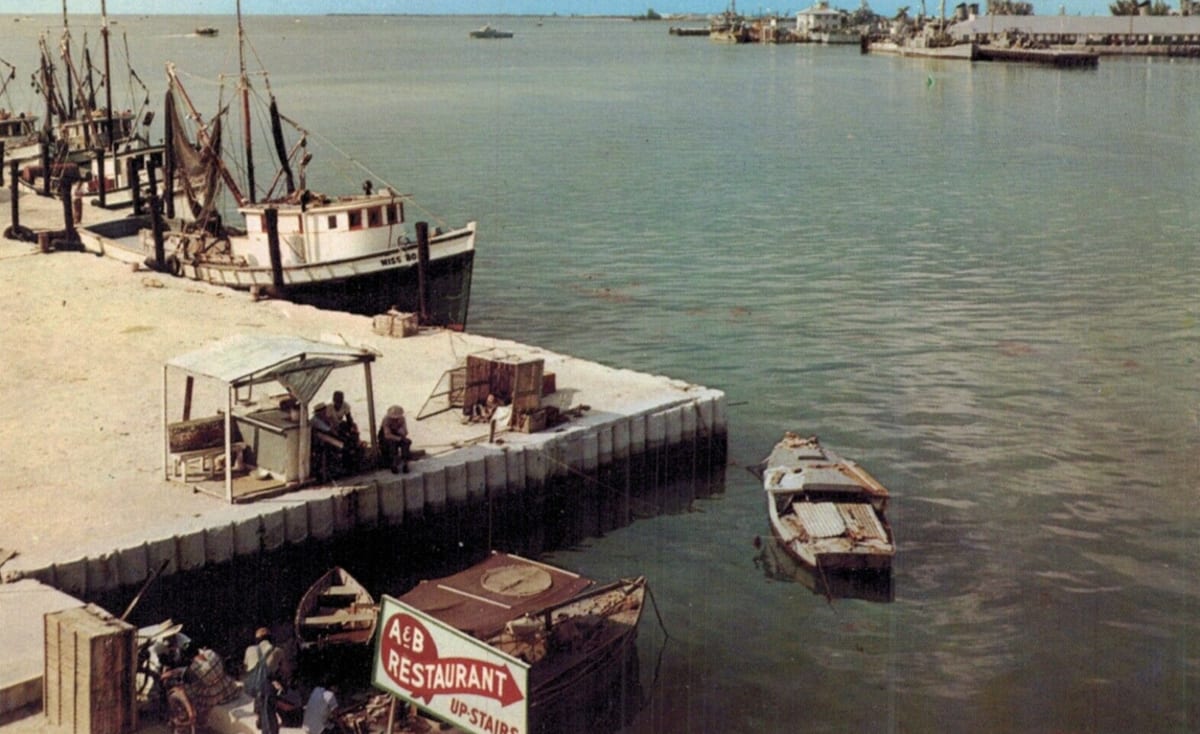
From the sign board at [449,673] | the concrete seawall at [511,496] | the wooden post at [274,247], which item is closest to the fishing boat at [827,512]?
the concrete seawall at [511,496]

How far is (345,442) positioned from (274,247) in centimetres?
1728

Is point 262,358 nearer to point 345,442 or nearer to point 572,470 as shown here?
point 345,442

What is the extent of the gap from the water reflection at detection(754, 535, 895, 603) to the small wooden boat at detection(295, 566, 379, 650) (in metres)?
8.07

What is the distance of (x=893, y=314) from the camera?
44625mm

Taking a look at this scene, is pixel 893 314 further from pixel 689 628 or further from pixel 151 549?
pixel 151 549

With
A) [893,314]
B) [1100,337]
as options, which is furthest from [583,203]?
[1100,337]

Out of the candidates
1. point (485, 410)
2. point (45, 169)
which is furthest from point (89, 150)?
point (485, 410)

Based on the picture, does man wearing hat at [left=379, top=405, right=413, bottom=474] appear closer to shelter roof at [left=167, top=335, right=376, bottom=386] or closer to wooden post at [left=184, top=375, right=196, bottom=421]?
shelter roof at [left=167, top=335, right=376, bottom=386]

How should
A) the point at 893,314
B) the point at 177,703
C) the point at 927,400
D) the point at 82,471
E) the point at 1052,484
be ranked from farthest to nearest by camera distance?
the point at 893,314
the point at 927,400
the point at 1052,484
the point at 82,471
the point at 177,703

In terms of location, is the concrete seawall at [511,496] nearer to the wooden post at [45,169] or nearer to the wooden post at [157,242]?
the wooden post at [157,242]

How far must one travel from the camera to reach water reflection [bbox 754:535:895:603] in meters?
23.6

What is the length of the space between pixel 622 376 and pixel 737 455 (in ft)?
10.9

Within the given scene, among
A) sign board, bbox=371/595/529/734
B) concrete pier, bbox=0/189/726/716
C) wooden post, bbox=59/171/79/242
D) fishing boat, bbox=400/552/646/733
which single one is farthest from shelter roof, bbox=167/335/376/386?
wooden post, bbox=59/171/79/242

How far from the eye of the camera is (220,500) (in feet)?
72.8
